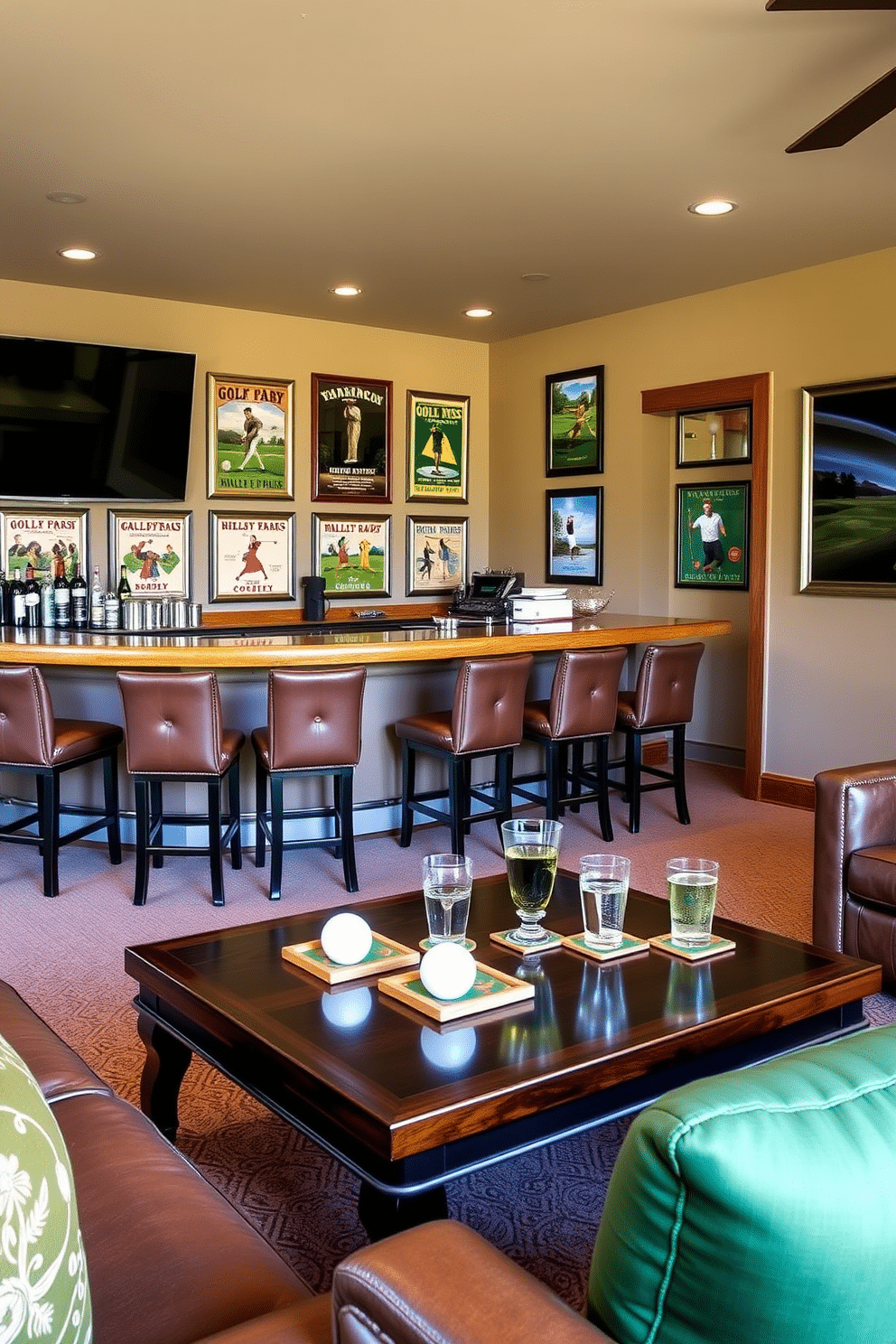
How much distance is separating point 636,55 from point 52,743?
3.21 metres

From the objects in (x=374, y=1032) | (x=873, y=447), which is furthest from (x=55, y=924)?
(x=873, y=447)

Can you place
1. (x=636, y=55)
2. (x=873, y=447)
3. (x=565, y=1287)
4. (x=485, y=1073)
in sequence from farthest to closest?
(x=873, y=447) < (x=636, y=55) < (x=565, y=1287) < (x=485, y=1073)

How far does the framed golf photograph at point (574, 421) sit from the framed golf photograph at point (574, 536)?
17cm

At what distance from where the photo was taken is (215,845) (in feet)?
14.5

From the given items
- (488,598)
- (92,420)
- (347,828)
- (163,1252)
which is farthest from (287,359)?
(163,1252)

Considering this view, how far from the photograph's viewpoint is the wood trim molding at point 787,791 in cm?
628

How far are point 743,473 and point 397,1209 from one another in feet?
19.9

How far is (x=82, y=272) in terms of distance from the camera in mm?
6246

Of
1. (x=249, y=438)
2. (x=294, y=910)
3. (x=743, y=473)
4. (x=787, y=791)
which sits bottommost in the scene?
(x=294, y=910)

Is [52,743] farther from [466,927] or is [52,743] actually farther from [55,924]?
[466,927]

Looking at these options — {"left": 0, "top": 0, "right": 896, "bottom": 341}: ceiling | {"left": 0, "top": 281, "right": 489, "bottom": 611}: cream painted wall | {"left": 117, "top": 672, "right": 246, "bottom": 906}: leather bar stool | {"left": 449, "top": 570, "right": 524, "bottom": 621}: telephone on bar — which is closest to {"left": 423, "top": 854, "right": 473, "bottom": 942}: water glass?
{"left": 117, "top": 672, "right": 246, "bottom": 906}: leather bar stool

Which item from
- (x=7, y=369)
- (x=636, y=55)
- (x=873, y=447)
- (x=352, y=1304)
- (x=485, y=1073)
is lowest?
(x=485, y=1073)

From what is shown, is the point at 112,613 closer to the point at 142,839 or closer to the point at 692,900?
the point at 142,839

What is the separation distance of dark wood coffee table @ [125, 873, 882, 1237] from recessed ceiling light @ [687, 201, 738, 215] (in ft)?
11.6
